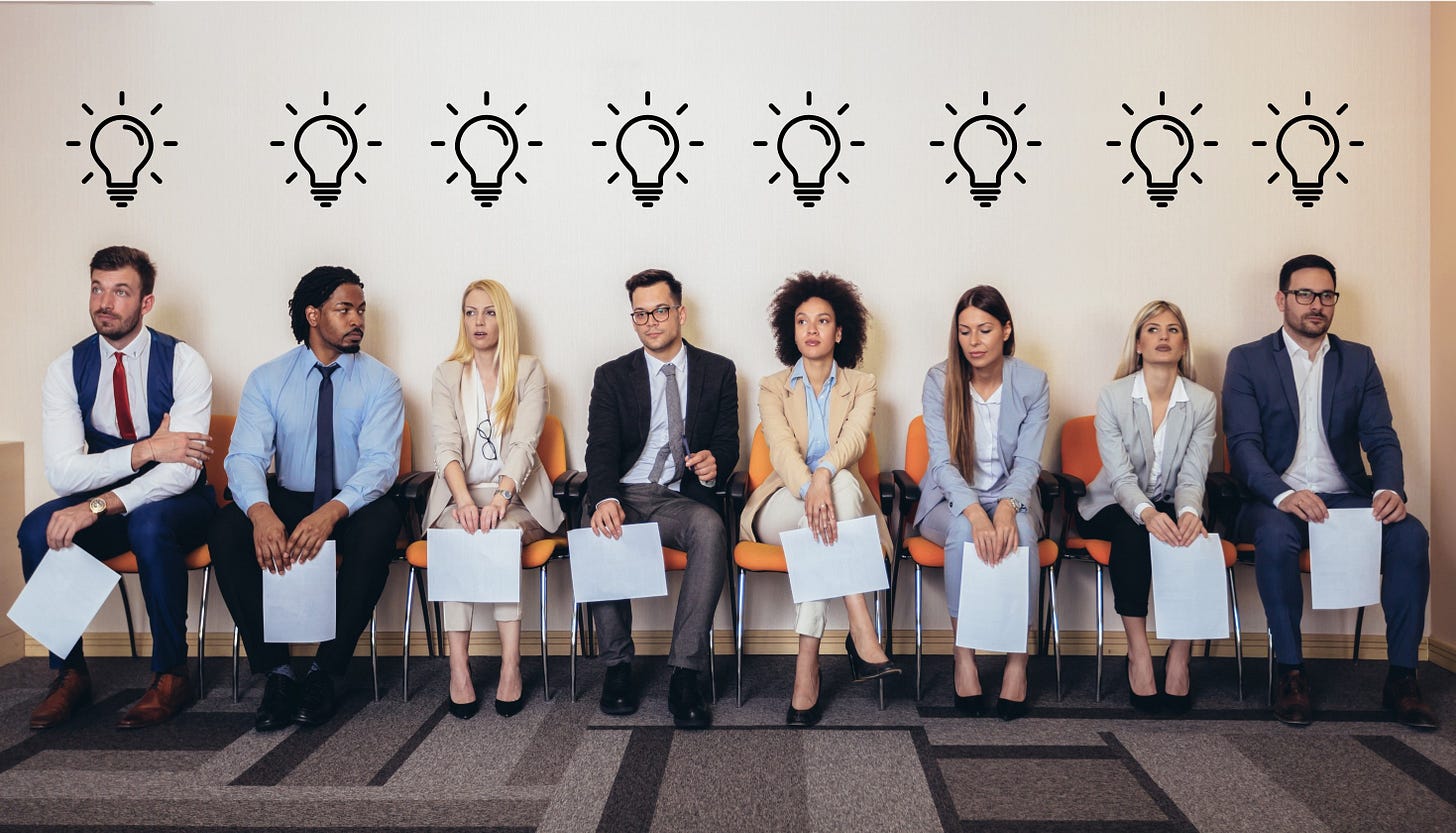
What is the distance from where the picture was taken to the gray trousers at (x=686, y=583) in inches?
112

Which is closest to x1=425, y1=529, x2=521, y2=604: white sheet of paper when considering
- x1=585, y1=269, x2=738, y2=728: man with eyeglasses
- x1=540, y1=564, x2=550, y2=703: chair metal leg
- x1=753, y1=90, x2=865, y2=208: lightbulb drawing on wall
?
x1=540, y1=564, x2=550, y2=703: chair metal leg

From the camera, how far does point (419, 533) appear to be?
378cm

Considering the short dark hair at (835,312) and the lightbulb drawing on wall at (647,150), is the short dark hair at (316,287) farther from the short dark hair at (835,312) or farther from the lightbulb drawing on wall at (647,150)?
the short dark hair at (835,312)

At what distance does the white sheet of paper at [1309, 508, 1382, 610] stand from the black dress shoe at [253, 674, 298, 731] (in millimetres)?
3384

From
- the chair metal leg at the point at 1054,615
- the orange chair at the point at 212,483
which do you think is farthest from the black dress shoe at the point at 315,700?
the chair metal leg at the point at 1054,615

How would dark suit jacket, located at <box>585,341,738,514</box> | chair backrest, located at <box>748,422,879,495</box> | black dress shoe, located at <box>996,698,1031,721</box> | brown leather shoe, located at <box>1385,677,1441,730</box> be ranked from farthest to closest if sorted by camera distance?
chair backrest, located at <box>748,422,879,495</box>
dark suit jacket, located at <box>585,341,738,514</box>
black dress shoe, located at <box>996,698,1031,721</box>
brown leather shoe, located at <box>1385,677,1441,730</box>

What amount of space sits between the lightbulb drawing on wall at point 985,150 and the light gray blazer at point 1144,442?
1.00 m

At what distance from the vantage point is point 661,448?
10.6ft

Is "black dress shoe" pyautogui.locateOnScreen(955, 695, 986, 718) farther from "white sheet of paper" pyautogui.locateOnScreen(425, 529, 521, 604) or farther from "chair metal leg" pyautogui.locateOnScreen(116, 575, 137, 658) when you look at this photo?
"chair metal leg" pyautogui.locateOnScreen(116, 575, 137, 658)

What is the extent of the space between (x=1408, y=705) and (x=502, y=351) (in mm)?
3264

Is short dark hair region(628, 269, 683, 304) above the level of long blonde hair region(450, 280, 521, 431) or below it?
above

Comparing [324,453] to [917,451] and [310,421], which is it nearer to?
[310,421]

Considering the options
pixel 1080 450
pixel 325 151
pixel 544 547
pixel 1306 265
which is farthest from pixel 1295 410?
pixel 325 151

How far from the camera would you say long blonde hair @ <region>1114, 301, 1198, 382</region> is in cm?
310
